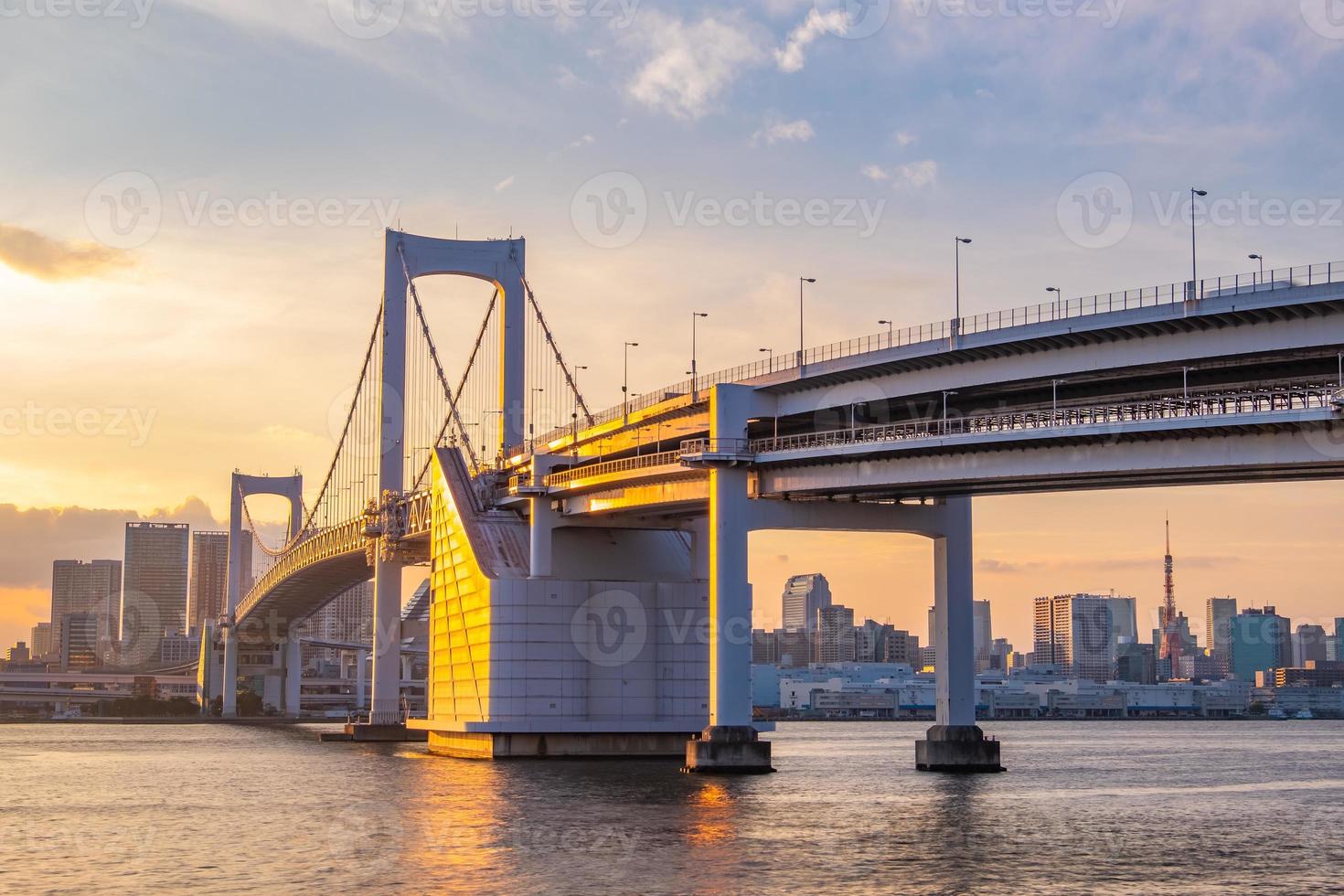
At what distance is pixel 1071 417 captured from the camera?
199 feet

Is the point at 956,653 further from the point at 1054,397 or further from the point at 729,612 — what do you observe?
the point at 1054,397

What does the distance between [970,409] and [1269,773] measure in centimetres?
4328

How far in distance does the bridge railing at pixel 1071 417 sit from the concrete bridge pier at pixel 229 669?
128377 mm

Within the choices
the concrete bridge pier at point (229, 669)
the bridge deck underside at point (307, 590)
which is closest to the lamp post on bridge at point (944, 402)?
the bridge deck underside at point (307, 590)

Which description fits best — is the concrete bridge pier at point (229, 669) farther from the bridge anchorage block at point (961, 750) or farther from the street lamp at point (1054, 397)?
the street lamp at point (1054, 397)

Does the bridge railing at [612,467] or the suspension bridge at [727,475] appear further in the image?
the bridge railing at [612,467]

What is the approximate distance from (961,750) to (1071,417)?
1738 centimetres

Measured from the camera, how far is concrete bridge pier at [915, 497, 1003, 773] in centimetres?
6912

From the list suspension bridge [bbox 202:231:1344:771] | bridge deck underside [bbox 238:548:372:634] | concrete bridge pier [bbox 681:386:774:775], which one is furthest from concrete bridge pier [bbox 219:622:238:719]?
concrete bridge pier [bbox 681:386:774:775]

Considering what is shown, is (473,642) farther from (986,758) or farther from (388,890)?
(388,890)

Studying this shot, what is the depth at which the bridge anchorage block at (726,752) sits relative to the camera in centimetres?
6756

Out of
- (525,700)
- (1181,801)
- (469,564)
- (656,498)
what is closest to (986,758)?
(1181,801)

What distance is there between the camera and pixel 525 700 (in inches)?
3332

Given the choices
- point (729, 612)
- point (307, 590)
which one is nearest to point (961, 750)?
point (729, 612)
